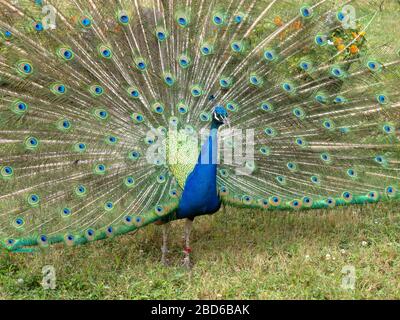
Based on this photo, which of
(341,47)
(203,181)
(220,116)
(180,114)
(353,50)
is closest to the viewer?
(220,116)

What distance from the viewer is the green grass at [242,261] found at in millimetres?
3736

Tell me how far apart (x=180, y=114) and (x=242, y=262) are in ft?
3.56

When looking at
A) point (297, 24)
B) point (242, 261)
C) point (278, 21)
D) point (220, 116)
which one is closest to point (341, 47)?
point (297, 24)

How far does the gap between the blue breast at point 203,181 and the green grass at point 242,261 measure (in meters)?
0.51

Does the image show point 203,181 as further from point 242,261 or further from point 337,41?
point 337,41

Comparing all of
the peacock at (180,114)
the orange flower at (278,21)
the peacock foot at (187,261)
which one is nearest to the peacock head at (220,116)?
the peacock at (180,114)

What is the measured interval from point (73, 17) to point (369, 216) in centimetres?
265

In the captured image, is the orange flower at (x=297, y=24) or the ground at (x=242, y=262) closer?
the ground at (x=242, y=262)

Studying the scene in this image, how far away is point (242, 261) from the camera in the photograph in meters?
4.11

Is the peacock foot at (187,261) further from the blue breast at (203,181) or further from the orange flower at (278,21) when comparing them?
the orange flower at (278,21)

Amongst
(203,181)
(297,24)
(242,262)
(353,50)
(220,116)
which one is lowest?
(242,262)

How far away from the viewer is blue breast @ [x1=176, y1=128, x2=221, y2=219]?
3.72 metres

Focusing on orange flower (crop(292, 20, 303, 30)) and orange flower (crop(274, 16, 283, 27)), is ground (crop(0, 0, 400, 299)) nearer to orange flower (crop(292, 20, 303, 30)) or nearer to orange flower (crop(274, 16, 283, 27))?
orange flower (crop(292, 20, 303, 30))

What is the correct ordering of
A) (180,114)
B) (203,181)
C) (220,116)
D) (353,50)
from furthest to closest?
(353,50) → (180,114) → (203,181) → (220,116)
